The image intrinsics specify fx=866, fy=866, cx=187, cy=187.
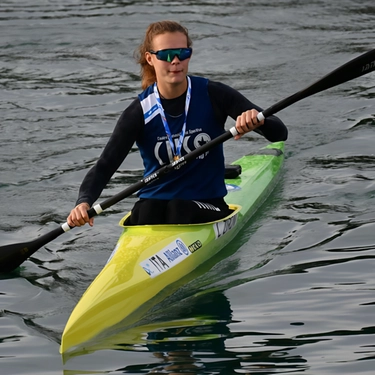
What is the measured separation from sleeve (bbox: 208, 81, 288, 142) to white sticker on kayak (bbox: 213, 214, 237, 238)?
745 millimetres

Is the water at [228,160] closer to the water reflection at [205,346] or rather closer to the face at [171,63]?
the water reflection at [205,346]

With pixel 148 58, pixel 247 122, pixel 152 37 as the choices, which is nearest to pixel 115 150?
pixel 148 58

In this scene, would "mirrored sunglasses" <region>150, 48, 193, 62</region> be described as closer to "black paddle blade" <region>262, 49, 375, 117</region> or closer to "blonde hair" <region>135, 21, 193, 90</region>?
"blonde hair" <region>135, 21, 193, 90</region>

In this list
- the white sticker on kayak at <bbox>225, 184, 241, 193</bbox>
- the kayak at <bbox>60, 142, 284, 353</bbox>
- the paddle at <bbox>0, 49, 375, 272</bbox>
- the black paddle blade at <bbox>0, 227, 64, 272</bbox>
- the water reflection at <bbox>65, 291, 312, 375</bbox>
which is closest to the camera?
the water reflection at <bbox>65, 291, 312, 375</bbox>

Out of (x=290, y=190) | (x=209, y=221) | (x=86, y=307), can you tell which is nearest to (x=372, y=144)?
(x=290, y=190)

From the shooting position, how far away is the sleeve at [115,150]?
17.6 ft

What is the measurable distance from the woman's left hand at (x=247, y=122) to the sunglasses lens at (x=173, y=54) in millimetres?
514

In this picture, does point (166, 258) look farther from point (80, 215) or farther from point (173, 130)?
point (173, 130)

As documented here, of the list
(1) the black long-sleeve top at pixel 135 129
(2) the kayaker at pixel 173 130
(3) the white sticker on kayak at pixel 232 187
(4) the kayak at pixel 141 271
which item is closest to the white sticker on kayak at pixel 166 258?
(4) the kayak at pixel 141 271

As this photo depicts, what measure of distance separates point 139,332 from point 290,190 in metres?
2.97

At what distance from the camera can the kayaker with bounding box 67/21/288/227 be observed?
5340 mm

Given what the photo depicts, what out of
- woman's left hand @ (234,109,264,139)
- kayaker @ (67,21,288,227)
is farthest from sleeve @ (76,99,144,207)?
woman's left hand @ (234,109,264,139)

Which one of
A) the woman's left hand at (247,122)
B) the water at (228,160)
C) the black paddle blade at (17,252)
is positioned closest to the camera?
the water at (228,160)

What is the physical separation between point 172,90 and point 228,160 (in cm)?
319
